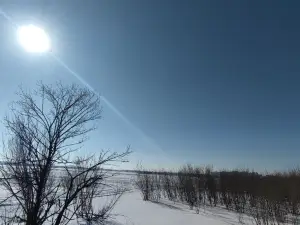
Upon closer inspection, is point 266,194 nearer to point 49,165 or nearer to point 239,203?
point 239,203

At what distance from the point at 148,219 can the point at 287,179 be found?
10385mm

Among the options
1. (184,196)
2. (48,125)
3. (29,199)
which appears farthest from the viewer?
(184,196)

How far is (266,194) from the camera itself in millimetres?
14734

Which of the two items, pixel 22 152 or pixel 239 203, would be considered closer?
pixel 22 152

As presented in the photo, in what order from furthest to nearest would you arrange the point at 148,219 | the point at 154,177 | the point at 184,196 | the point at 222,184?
1. the point at 154,177
2. the point at 184,196
3. the point at 222,184
4. the point at 148,219

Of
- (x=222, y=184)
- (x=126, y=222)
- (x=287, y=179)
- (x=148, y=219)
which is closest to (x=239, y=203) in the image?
(x=222, y=184)

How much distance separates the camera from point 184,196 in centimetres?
2028

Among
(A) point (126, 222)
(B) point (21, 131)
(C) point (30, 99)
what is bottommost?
(A) point (126, 222)

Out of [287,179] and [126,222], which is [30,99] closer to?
[126,222]

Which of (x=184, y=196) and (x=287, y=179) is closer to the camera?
(x=287, y=179)

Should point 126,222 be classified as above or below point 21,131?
below

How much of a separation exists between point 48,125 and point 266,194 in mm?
13026

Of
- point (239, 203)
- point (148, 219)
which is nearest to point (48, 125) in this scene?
point (148, 219)

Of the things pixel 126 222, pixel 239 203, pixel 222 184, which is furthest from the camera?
pixel 222 184
